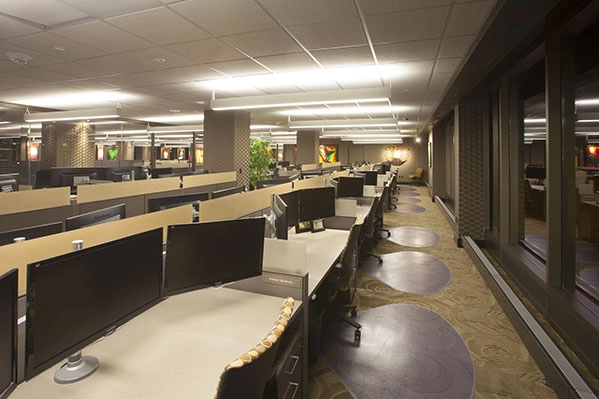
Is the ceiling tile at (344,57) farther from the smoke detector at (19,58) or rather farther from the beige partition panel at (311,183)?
the smoke detector at (19,58)

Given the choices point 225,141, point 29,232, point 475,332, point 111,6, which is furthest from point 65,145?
point 475,332

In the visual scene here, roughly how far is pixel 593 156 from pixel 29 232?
35.5 feet

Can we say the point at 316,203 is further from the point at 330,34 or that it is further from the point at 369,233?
the point at 330,34

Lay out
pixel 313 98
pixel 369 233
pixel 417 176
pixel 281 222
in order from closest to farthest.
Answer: pixel 281 222 → pixel 369 233 → pixel 313 98 → pixel 417 176

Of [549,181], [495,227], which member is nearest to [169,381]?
[549,181]

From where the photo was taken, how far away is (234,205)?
2.53 metres

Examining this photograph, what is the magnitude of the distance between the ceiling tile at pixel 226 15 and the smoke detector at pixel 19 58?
2.65 m

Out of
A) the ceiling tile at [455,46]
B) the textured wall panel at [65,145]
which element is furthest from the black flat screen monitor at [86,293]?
the textured wall panel at [65,145]

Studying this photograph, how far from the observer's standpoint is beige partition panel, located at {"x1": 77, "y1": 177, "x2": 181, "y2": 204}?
3400 millimetres

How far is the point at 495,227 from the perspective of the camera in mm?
5355

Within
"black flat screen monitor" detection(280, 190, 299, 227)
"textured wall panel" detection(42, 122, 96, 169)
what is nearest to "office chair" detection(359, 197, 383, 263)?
"black flat screen monitor" detection(280, 190, 299, 227)

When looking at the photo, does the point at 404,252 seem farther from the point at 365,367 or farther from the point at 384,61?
the point at 365,367

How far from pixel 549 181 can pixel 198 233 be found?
2.87m

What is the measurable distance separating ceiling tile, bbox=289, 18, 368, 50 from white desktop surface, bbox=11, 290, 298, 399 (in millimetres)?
2602
